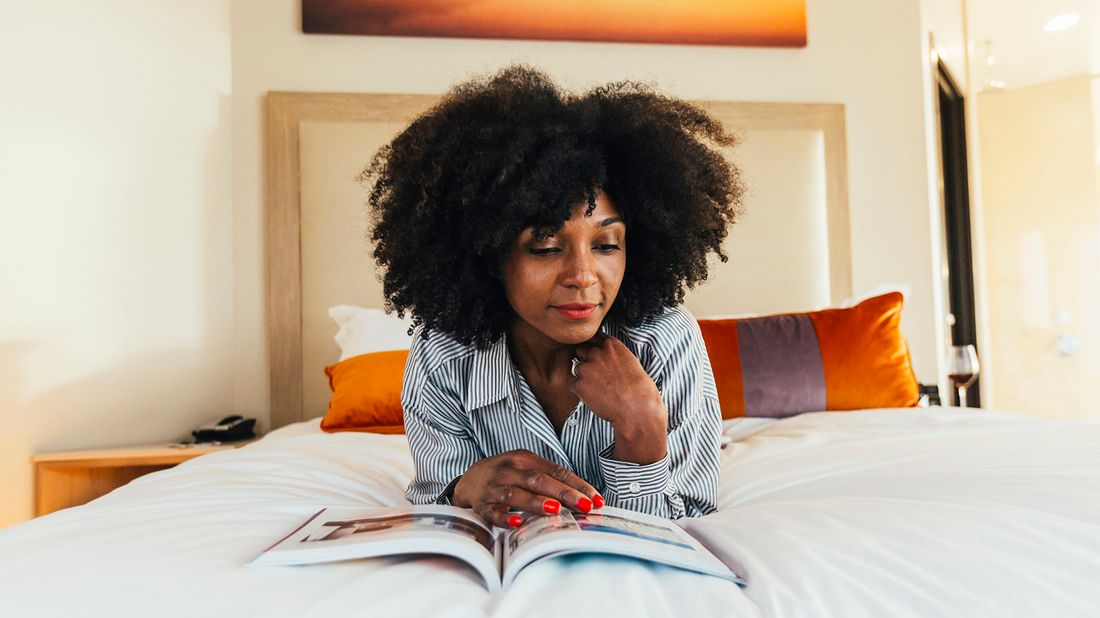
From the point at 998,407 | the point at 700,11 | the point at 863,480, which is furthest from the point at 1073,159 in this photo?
the point at 863,480

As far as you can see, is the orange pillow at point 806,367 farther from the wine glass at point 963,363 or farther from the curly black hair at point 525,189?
the curly black hair at point 525,189

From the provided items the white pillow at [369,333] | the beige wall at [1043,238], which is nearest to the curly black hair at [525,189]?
the white pillow at [369,333]

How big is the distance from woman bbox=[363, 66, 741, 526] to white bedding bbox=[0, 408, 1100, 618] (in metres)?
0.18

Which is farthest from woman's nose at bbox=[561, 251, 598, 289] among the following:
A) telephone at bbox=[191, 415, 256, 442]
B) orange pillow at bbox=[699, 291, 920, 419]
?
telephone at bbox=[191, 415, 256, 442]

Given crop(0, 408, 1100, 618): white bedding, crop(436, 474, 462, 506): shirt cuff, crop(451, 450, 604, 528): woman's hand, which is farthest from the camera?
crop(436, 474, 462, 506): shirt cuff

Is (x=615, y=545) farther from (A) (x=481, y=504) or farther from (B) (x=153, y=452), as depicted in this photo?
(B) (x=153, y=452)

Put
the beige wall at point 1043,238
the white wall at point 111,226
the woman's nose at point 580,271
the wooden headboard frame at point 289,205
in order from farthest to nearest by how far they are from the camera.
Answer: the beige wall at point 1043,238 → the wooden headboard frame at point 289,205 → the white wall at point 111,226 → the woman's nose at point 580,271

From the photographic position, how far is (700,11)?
3.17 meters

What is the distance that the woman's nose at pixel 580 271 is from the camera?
1159 millimetres

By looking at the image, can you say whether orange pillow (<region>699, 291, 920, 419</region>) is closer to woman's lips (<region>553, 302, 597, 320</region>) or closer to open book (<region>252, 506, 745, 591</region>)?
woman's lips (<region>553, 302, 597, 320</region>)

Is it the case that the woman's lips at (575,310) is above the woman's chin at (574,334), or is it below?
above

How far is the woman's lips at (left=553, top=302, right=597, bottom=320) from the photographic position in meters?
1.17

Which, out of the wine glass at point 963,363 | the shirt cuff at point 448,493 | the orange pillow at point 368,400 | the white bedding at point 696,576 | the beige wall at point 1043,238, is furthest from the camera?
the beige wall at point 1043,238

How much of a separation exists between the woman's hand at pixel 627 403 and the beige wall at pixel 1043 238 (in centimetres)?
343
